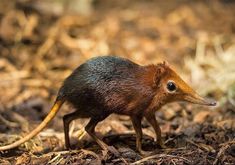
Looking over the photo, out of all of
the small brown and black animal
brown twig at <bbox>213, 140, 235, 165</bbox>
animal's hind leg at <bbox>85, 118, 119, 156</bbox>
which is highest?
the small brown and black animal

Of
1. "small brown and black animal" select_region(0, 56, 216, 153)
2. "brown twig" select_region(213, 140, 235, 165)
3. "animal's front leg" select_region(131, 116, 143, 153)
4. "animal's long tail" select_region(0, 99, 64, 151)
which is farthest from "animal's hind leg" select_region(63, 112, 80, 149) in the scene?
"brown twig" select_region(213, 140, 235, 165)

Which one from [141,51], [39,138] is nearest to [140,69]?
[39,138]

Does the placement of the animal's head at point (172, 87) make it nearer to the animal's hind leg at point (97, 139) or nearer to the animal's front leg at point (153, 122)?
the animal's front leg at point (153, 122)

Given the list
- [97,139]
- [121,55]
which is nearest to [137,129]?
[97,139]

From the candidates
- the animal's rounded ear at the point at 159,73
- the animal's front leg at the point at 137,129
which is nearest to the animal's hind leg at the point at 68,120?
the animal's front leg at the point at 137,129

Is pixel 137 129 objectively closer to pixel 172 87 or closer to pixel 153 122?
pixel 153 122

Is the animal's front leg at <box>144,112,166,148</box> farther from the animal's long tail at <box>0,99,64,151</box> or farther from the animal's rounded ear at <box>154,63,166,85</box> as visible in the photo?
the animal's long tail at <box>0,99,64,151</box>

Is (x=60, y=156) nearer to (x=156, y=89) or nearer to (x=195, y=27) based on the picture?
(x=156, y=89)
